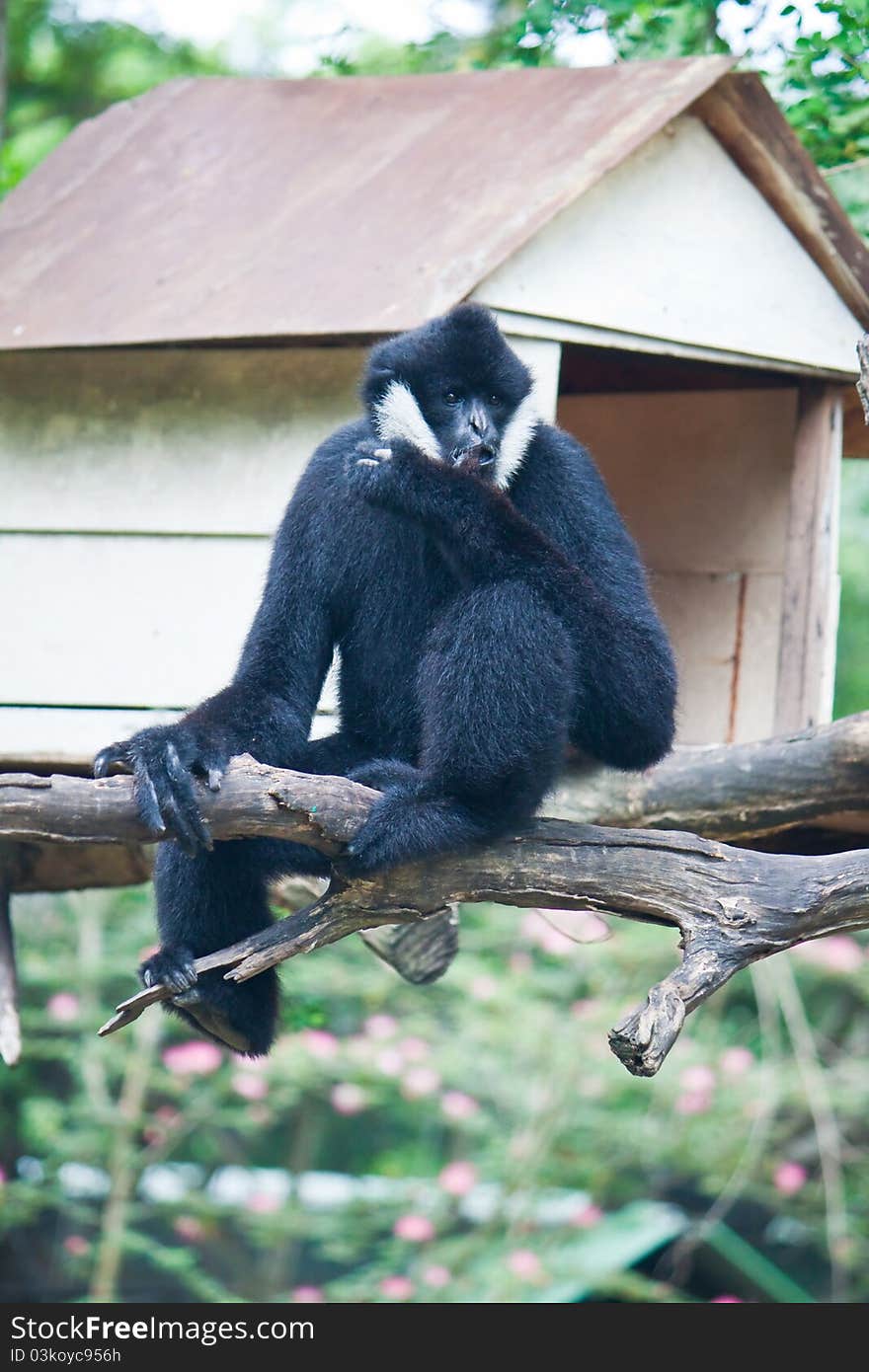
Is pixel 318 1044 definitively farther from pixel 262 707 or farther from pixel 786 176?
pixel 786 176

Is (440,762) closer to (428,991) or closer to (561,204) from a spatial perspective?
A: (561,204)

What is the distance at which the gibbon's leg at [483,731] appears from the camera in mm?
3607

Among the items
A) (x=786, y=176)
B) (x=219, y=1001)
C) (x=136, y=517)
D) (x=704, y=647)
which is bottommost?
(x=219, y=1001)

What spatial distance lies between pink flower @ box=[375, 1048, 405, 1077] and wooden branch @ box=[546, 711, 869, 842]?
3983 mm

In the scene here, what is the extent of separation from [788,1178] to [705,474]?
4.91 meters

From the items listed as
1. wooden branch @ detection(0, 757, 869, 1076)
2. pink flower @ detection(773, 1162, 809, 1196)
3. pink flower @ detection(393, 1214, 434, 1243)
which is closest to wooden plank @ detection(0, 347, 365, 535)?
wooden branch @ detection(0, 757, 869, 1076)

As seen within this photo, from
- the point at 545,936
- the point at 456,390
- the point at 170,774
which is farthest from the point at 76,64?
the point at 170,774

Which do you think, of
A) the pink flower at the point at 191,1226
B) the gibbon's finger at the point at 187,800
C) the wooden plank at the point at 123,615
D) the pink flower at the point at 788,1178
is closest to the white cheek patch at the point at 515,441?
the wooden plank at the point at 123,615

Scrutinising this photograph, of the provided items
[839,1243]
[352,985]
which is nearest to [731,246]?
[352,985]

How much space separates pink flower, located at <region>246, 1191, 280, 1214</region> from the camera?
9.13 meters

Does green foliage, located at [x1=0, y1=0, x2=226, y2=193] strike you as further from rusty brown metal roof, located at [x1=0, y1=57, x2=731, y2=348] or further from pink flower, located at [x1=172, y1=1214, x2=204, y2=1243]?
pink flower, located at [x1=172, y1=1214, x2=204, y2=1243]

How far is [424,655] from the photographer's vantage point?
3912mm

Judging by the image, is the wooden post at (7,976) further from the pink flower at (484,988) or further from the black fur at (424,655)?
the pink flower at (484,988)

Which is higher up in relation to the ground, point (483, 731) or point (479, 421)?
point (479, 421)
